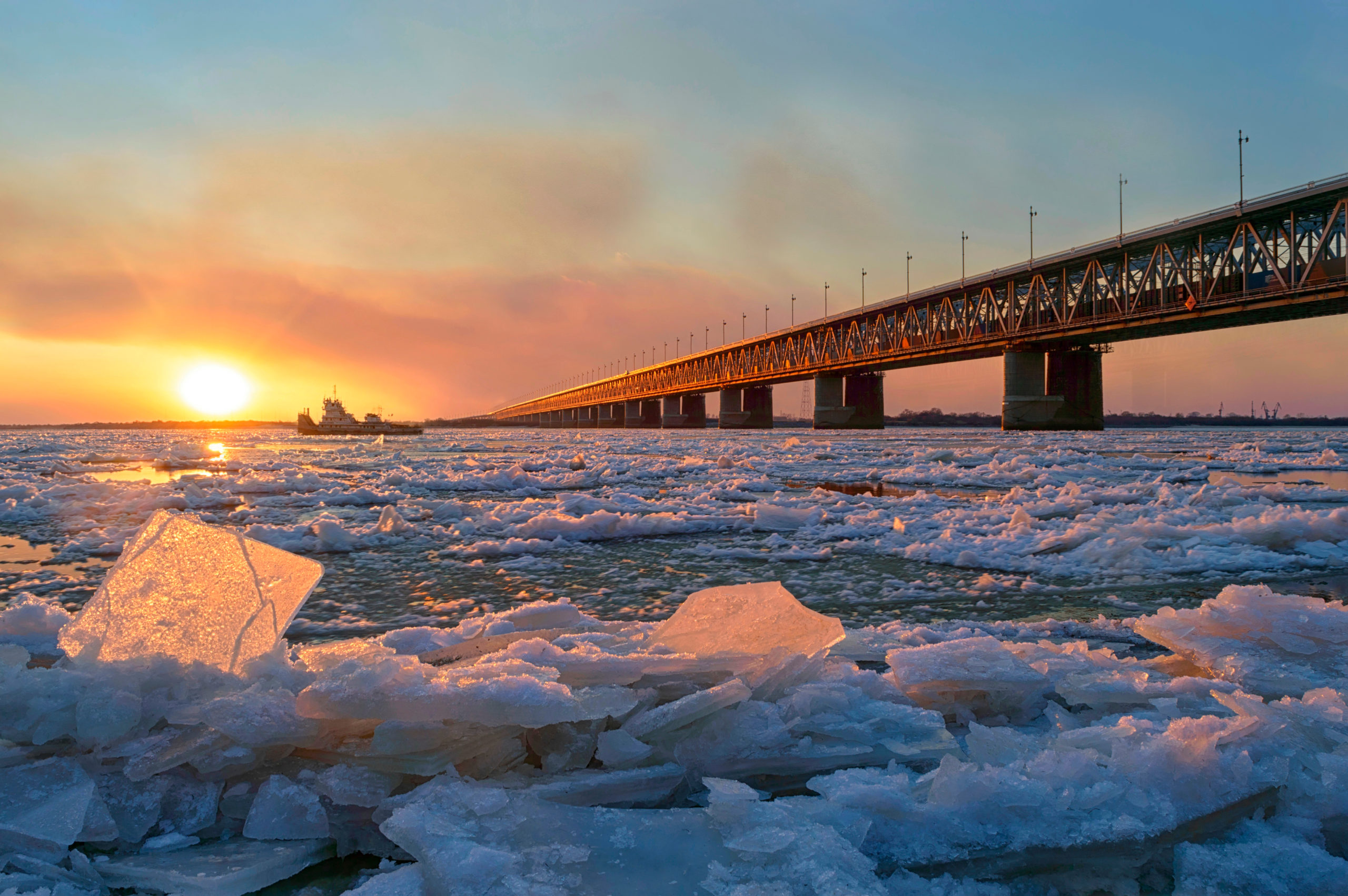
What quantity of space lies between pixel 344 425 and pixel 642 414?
1861 inches

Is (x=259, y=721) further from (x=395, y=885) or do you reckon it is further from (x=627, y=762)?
(x=627, y=762)

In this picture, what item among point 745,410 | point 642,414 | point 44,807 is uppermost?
point 642,414

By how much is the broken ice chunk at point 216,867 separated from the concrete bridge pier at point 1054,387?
178 ft

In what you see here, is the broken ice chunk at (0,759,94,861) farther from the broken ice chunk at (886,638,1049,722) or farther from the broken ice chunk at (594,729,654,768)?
the broken ice chunk at (886,638,1049,722)

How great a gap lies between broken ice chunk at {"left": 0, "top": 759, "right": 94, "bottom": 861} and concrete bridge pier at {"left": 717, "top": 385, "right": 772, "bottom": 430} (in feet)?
273

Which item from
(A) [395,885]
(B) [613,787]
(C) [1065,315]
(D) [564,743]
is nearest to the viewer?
(A) [395,885]

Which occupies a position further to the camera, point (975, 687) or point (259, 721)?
point (975, 687)

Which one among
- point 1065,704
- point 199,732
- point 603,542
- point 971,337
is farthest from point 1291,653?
point 971,337

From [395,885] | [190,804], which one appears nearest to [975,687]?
[395,885]

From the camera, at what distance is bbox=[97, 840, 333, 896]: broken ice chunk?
1.55 metres

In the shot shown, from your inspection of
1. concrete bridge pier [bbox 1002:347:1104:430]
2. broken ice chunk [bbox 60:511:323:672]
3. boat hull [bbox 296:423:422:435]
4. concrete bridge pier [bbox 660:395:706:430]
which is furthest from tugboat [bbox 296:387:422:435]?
broken ice chunk [bbox 60:511:323:672]

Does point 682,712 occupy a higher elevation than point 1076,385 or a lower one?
lower

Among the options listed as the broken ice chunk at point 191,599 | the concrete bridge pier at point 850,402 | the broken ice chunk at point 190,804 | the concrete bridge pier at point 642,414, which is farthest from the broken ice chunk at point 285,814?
the concrete bridge pier at point 642,414

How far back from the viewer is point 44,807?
5.56ft
